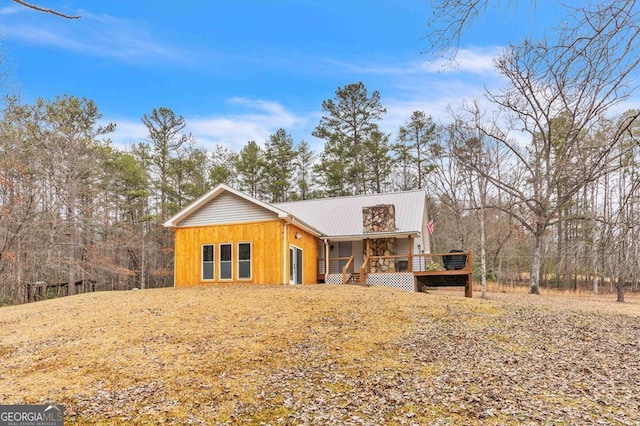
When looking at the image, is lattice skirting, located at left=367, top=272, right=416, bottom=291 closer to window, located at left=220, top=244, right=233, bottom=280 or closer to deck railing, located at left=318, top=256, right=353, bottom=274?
Result: deck railing, located at left=318, top=256, right=353, bottom=274

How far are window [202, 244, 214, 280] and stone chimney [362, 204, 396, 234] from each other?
22.9 feet

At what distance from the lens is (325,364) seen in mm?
6113

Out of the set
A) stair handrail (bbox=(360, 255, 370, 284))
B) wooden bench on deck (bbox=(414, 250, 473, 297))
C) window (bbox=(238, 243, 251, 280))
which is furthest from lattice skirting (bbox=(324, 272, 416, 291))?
window (bbox=(238, 243, 251, 280))

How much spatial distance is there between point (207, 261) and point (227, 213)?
1.98 metres

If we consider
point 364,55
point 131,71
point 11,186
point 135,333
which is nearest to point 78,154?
point 11,186

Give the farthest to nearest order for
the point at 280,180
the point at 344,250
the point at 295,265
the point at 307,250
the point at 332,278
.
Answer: the point at 280,180 < the point at 344,250 < the point at 332,278 < the point at 307,250 < the point at 295,265

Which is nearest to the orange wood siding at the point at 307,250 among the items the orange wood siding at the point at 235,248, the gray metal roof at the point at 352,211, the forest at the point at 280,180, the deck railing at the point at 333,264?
the deck railing at the point at 333,264

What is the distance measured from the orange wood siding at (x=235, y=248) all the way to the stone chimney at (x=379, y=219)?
5.49 metres

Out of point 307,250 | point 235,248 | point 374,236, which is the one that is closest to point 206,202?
point 235,248

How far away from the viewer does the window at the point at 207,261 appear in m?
15.6

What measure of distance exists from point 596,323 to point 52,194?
75.0 feet

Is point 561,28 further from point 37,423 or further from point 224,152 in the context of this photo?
point 224,152

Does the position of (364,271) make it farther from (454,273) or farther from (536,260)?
(536,260)

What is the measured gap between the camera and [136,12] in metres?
5.21
